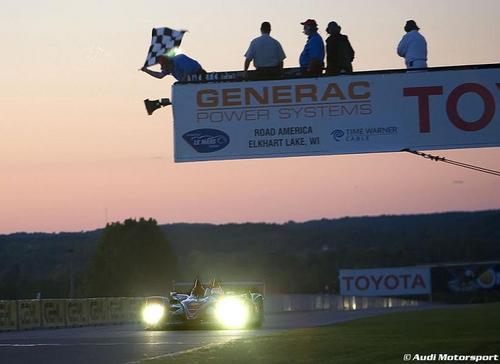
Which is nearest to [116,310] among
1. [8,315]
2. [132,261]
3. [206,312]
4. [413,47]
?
[8,315]

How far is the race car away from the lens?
3159cm

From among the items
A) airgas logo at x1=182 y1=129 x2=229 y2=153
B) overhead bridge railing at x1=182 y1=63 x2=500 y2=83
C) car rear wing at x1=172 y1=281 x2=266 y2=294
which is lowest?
car rear wing at x1=172 y1=281 x2=266 y2=294

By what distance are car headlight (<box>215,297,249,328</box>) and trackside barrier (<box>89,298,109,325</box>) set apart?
41.6ft

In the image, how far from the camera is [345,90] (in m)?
20.2

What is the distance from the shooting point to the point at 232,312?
31656 mm

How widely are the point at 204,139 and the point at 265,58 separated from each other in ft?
5.83

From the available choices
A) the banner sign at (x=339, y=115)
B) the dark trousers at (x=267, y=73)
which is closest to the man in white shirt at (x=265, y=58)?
the dark trousers at (x=267, y=73)

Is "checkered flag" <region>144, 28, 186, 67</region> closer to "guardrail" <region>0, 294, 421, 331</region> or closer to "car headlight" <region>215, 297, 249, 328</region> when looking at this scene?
"car headlight" <region>215, 297, 249, 328</region>

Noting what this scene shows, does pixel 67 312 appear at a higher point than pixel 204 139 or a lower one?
lower

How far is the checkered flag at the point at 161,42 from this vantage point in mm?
20562

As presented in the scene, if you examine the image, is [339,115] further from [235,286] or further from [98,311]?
[98,311]

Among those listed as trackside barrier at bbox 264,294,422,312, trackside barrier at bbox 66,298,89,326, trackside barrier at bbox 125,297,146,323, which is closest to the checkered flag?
trackside barrier at bbox 66,298,89,326

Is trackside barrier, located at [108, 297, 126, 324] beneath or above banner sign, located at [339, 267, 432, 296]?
beneath

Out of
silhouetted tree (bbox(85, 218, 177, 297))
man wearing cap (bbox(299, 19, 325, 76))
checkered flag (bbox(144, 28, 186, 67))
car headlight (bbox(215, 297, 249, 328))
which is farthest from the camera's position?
silhouetted tree (bbox(85, 218, 177, 297))
